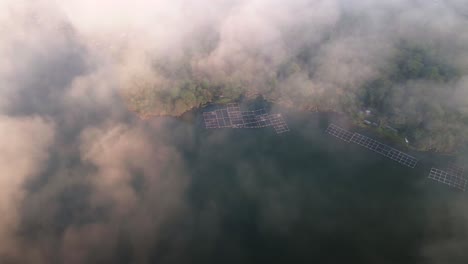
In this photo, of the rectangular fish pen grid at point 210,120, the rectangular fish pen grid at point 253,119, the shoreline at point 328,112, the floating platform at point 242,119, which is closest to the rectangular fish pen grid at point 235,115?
the floating platform at point 242,119

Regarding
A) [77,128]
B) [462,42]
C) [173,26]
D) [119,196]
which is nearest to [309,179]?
[119,196]

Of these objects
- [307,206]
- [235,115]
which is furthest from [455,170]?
[235,115]

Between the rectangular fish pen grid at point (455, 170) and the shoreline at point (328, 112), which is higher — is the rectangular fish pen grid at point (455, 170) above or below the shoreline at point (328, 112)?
below

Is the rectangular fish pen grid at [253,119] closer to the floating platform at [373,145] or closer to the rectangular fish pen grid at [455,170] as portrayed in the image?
the floating platform at [373,145]

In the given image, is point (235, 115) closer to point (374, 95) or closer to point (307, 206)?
point (307, 206)

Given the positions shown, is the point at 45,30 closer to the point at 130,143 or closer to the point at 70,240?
the point at 130,143

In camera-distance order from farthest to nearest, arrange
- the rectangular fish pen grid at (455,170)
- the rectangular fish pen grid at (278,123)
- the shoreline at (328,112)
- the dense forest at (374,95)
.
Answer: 1. the rectangular fish pen grid at (278,123)
2. the dense forest at (374,95)
3. the shoreline at (328,112)
4. the rectangular fish pen grid at (455,170)

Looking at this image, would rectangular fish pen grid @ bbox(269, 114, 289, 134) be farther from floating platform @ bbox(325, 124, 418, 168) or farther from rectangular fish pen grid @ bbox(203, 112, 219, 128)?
rectangular fish pen grid @ bbox(203, 112, 219, 128)
